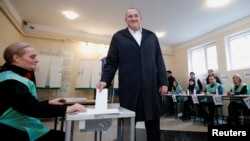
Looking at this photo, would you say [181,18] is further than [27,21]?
No

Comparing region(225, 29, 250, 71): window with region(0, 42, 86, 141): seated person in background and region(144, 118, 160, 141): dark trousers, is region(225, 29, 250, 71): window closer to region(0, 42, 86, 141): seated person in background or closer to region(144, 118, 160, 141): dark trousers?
region(144, 118, 160, 141): dark trousers

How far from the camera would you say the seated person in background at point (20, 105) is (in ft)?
2.37

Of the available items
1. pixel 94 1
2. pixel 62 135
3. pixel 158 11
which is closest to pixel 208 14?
pixel 158 11

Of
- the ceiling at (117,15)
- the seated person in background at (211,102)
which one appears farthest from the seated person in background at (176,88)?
the ceiling at (117,15)

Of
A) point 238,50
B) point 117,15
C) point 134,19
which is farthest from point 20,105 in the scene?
point 238,50

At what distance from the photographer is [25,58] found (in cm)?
89

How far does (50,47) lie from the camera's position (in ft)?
15.6

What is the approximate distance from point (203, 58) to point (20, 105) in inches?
228

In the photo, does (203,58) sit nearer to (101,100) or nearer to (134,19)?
(134,19)

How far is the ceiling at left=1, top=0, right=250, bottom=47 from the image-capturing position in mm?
3455

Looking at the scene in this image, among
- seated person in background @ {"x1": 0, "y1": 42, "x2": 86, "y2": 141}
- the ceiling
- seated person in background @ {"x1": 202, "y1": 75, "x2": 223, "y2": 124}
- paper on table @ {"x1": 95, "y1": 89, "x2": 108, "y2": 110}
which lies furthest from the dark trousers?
seated person in background @ {"x1": 202, "y1": 75, "x2": 223, "y2": 124}

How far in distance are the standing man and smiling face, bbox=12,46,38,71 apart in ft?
1.39

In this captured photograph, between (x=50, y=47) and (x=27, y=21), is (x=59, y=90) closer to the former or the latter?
(x=50, y=47)

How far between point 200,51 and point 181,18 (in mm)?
2084
